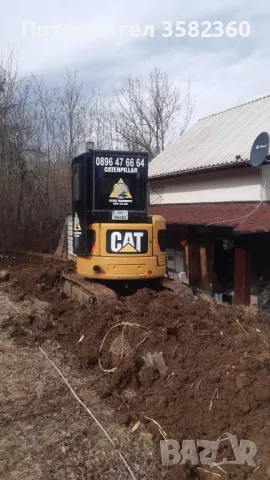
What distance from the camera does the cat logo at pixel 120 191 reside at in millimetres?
8781

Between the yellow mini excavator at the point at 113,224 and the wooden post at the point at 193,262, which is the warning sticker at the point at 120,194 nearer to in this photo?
the yellow mini excavator at the point at 113,224

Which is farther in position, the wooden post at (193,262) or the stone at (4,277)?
the wooden post at (193,262)

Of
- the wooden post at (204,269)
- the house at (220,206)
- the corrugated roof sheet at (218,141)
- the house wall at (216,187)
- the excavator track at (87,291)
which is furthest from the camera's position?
the wooden post at (204,269)

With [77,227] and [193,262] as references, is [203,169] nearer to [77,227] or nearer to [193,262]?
[193,262]

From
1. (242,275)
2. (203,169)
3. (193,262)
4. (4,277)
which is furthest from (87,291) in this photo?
(203,169)

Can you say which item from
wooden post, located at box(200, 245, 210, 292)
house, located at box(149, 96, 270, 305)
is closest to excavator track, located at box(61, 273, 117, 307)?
house, located at box(149, 96, 270, 305)

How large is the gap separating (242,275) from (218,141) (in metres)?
6.57

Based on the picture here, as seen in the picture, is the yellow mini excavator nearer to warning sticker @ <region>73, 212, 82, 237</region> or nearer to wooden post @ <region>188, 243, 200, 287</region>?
warning sticker @ <region>73, 212, 82, 237</region>

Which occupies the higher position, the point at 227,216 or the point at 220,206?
the point at 220,206

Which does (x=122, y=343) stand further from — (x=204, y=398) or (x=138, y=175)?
(x=138, y=175)

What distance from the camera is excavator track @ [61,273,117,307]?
25.7 feet

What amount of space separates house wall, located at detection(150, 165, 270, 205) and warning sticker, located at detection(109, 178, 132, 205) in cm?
489

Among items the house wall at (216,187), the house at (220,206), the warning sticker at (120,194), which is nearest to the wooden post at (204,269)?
the house at (220,206)

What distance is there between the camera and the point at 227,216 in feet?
38.5
